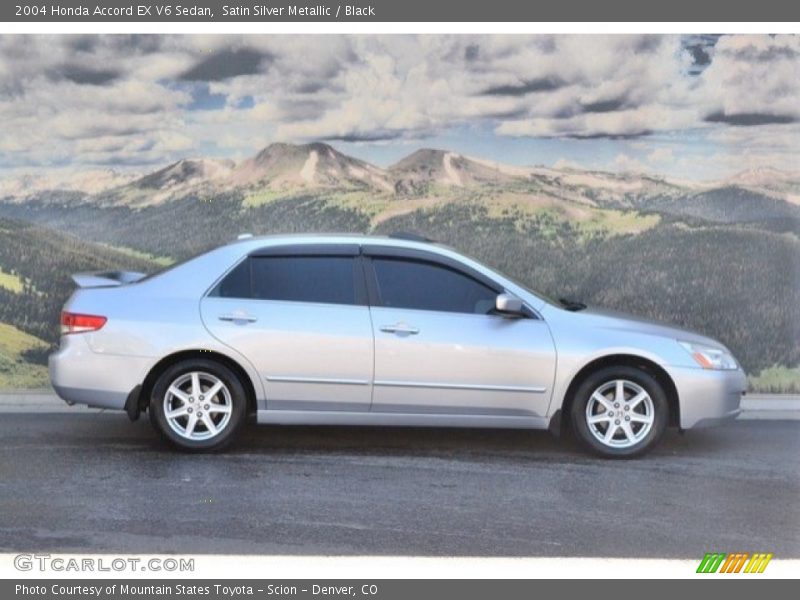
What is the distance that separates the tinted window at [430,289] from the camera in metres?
7.59

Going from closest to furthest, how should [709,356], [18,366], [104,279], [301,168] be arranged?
[709,356], [104,279], [18,366], [301,168]

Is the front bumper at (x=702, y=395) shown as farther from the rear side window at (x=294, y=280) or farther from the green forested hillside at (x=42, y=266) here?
the green forested hillside at (x=42, y=266)

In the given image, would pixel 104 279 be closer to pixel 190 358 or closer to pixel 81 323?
pixel 81 323

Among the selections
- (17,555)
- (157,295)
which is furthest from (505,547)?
(157,295)

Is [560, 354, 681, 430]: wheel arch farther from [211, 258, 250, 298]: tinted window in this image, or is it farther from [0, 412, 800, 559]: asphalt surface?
[211, 258, 250, 298]: tinted window

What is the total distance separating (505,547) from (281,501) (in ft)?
4.76

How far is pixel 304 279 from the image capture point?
763 centimetres

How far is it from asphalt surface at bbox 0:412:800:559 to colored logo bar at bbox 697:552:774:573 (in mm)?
74

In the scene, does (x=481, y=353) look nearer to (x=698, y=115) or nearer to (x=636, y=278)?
(x=636, y=278)

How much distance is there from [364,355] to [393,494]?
1054 mm

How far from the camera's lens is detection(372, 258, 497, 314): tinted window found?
7.59 m

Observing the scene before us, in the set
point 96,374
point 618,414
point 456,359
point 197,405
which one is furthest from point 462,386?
point 96,374

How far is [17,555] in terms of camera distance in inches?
224

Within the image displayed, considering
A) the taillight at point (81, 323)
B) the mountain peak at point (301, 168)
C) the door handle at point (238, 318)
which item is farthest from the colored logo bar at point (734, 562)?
the mountain peak at point (301, 168)
